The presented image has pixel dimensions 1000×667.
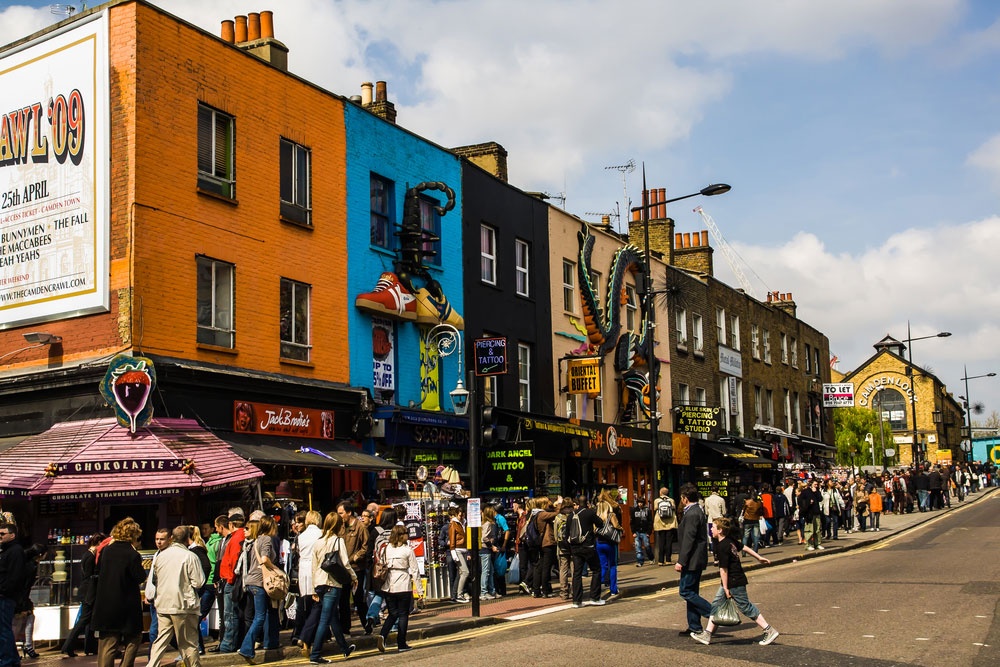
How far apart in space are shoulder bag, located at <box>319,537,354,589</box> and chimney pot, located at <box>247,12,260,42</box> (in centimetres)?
1287

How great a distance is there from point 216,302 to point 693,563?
32.2ft

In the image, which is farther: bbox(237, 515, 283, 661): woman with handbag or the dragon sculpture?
the dragon sculpture

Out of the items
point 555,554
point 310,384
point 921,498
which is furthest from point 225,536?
point 921,498

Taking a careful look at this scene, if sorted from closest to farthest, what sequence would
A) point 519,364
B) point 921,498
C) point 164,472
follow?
point 164,472, point 519,364, point 921,498

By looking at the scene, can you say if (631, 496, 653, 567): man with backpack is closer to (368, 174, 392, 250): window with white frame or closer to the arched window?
(368, 174, 392, 250): window with white frame

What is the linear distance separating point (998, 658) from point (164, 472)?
11.3 m

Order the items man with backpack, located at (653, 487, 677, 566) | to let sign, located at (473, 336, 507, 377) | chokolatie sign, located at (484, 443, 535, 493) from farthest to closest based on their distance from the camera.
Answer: to let sign, located at (473, 336, 507, 377) → chokolatie sign, located at (484, 443, 535, 493) → man with backpack, located at (653, 487, 677, 566)

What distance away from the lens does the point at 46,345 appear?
18.6 meters

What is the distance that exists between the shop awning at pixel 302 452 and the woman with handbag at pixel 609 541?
4175mm

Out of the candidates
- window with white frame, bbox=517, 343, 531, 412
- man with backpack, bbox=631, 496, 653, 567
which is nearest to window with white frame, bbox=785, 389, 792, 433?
window with white frame, bbox=517, 343, 531, 412

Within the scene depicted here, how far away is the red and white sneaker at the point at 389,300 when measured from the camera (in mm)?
22422

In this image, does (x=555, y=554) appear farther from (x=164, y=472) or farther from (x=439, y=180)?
(x=439, y=180)

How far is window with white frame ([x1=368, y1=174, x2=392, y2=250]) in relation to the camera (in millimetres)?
23500

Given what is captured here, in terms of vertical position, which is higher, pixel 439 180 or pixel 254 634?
pixel 439 180
